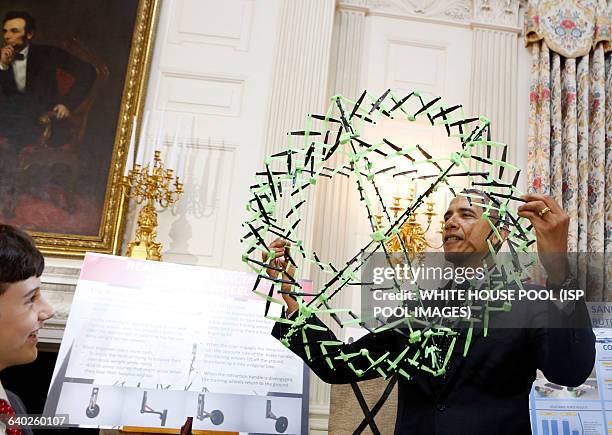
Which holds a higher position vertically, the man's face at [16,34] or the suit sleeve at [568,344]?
the man's face at [16,34]

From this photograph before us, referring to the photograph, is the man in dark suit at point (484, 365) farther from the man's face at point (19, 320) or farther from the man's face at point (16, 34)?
the man's face at point (16, 34)

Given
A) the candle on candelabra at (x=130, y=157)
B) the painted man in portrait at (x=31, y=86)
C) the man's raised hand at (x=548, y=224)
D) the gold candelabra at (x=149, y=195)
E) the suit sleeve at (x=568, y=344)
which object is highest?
the painted man in portrait at (x=31, y=86)

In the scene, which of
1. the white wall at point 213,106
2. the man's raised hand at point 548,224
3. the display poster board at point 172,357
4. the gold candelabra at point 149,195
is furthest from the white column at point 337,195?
the man's raised hand at point 548,224

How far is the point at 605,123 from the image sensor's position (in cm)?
420

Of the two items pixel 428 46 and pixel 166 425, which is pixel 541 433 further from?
pixel 428 46

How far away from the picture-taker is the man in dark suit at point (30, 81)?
13.0ft

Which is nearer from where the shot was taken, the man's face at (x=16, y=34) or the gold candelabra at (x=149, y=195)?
the gold candelabra at (x=149, y=195)

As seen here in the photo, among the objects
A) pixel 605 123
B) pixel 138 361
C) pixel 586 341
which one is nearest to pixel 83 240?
pixel 138 361

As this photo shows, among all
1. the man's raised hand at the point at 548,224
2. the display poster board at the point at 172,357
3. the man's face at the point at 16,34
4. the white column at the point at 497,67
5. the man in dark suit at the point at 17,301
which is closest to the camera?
the man's raised hand at the point at 548,224

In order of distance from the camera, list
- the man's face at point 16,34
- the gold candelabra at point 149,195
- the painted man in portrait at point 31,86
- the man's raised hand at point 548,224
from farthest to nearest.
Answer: the man's face at point 16,34 < the painted man in portrait at point 31,86 < the gold candelabra at point 149,195 < the man's raised hand at point 548,224

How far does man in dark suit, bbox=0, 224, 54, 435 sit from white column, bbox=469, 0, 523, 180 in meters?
3.31

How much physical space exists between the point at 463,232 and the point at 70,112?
3.08 m

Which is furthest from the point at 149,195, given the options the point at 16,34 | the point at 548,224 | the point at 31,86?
the point at 548,224

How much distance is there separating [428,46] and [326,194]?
136cm
